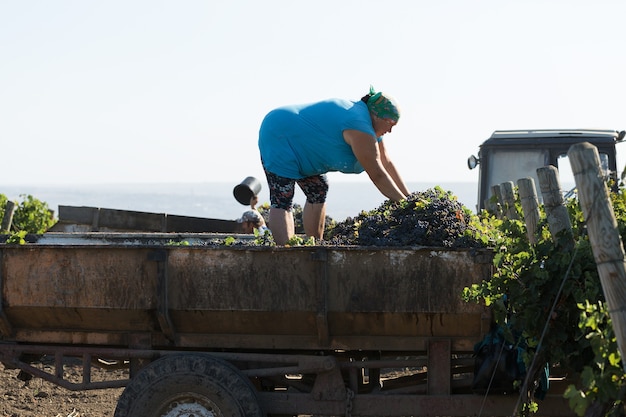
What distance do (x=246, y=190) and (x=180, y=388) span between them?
9262mm

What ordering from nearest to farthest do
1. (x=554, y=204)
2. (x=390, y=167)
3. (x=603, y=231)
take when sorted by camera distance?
(x=603, y=231)
(x=554, y=204)
(x=390, y=167)

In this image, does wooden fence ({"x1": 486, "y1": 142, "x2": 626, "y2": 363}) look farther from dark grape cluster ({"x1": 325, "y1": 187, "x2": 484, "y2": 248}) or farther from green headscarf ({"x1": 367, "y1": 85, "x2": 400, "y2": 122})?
green headscarf ({"x1": 367, "y1": 85, "x2": 400, "y2": 122})

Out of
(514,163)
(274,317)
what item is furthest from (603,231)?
(514,163)

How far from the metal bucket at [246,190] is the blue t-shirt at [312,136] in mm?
7491

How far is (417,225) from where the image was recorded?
6.25 m

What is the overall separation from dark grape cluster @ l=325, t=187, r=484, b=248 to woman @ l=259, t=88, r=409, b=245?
1.55 ft

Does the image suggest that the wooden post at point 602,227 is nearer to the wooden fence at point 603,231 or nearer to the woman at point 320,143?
the wooden fence at point 603,231

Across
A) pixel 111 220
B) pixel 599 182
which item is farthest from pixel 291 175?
pixel 111 220

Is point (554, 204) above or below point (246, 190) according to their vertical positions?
below

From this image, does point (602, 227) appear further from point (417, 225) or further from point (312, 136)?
point (312, 136)

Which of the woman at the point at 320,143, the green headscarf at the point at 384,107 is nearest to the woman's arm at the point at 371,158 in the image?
the woman at the point at 320,143

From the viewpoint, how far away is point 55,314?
21.1 ft

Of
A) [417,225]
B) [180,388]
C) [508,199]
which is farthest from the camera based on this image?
[508,199]

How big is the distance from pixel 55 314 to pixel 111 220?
747 centimetres
